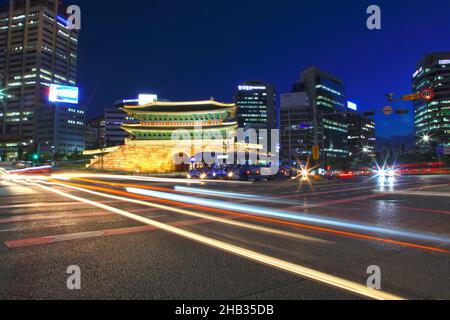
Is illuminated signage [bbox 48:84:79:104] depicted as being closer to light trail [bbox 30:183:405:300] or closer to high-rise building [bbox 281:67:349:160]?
light trail [bbox 30:183:405:300]

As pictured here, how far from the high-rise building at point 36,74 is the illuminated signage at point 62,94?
95.6 m

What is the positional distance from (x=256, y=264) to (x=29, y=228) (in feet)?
18.5

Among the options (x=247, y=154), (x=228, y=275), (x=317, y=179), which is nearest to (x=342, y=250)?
(x=228, y=275)

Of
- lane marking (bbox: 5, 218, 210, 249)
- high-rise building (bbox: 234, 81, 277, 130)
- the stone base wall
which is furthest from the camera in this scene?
high-rise building (bbox: 234, 81, 277, 130)

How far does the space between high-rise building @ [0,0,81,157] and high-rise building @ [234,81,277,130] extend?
9143cm

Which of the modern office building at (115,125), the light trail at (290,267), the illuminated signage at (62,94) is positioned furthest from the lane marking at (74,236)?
the modern office building at (115,125)

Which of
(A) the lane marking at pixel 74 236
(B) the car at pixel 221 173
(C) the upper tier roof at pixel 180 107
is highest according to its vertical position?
(C) the upper tier roof at pixel 180 107

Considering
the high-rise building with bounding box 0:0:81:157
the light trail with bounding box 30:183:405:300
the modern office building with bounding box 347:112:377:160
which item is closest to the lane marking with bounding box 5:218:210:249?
the light trail with bounding box 30:183:405:300

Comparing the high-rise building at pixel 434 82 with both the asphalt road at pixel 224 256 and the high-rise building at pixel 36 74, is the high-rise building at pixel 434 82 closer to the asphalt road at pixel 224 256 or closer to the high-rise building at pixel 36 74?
the asphalt road at pixel 224 256

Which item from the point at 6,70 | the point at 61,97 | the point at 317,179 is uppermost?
the point at 6,70

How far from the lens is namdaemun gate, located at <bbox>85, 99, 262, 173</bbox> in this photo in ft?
209

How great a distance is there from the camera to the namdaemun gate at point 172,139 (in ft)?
209

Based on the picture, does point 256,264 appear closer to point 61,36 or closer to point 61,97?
point 61,97
